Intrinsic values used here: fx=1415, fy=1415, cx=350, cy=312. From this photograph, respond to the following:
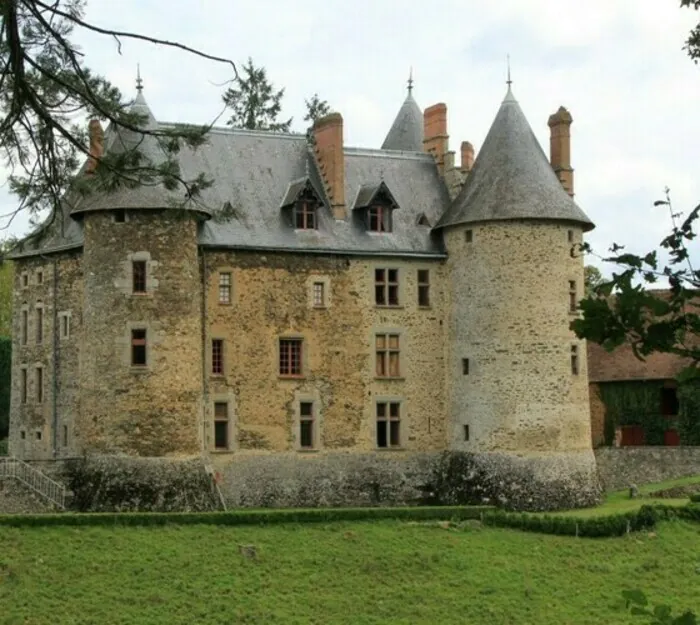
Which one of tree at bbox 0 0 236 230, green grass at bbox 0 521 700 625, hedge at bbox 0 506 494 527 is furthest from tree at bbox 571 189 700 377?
hedge at bbox 0 506 494 527

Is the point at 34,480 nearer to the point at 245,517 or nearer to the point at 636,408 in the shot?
the point at 245,517

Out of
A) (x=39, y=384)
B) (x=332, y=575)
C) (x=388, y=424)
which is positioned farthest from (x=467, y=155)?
(x=332, y=575)

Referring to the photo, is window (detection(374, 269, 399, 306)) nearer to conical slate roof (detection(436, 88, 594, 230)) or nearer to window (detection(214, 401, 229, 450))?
conical slate roof (detection(436, 88, 594, 230))

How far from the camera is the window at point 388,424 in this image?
38719 mm

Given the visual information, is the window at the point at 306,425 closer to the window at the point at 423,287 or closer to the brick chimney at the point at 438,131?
the window at the point at 423,287

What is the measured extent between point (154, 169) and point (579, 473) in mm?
23865

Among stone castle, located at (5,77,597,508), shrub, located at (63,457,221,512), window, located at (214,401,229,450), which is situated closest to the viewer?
shrub, located at (63,457,221,512)

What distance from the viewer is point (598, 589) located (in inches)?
1174

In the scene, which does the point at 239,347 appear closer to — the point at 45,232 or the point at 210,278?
the point at 210,278

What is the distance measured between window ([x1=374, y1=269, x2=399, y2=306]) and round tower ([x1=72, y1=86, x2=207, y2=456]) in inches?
223

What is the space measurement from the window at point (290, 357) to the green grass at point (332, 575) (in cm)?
626

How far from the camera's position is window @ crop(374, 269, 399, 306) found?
3881 cm

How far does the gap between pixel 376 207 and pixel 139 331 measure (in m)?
8.08

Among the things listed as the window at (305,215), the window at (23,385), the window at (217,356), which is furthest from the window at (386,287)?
the window at (23,385)
